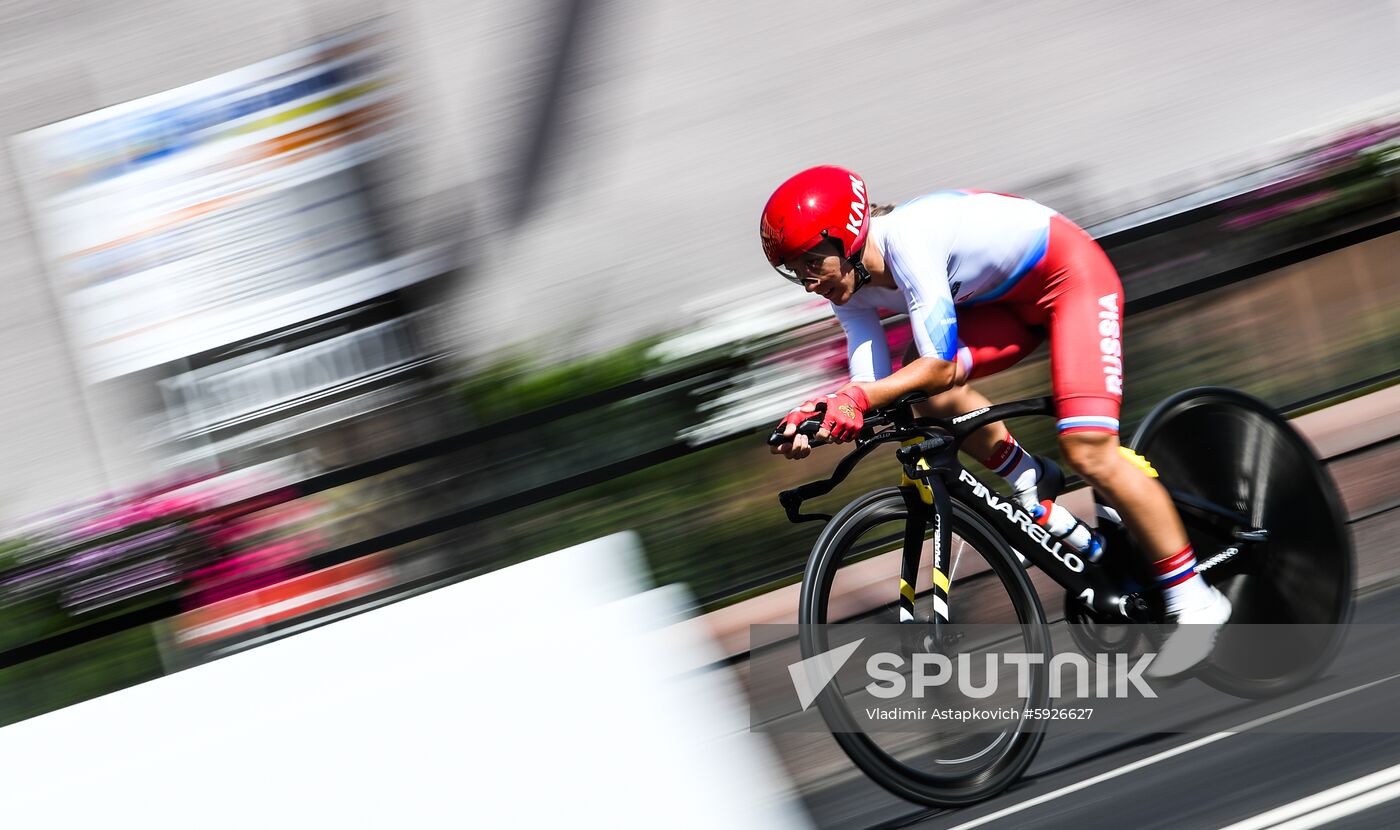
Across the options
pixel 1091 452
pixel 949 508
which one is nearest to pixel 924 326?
pixel 949 508

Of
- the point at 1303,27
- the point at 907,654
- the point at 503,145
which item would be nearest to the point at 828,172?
the point at 907,654

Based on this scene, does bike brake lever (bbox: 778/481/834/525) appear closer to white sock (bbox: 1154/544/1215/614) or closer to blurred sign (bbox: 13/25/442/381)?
white sock (bbox: 1154/544/1215/614)

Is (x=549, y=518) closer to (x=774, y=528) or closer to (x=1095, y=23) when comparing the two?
(x=774, y=528)

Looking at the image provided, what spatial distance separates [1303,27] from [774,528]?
629cm

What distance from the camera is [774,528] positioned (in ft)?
17.0

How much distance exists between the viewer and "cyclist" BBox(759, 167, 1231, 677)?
131 inches

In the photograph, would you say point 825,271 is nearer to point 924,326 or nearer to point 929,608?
point 924,326

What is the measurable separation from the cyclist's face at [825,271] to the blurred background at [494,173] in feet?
7.88

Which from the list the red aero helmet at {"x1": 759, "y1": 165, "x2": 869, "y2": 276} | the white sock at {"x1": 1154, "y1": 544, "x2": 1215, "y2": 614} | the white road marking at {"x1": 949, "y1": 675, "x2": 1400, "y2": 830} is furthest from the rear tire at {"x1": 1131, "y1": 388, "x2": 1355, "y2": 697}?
the red aero helmet at {"x1": 759, "y1": 165, "x2": 869, "y2": 276}

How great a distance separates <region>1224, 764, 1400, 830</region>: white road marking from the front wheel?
616 mm

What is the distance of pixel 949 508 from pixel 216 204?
19.2 ft

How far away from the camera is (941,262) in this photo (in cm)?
341

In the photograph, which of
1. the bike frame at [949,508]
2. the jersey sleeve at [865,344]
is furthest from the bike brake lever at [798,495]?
the jersey sleeve at [865,344]

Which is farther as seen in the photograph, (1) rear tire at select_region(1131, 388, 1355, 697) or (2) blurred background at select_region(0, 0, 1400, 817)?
(2) blurred background at select_region(0, 0, 1400, 817)
